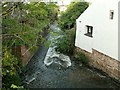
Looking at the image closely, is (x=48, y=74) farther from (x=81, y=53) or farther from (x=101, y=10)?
(x=101, y=10)

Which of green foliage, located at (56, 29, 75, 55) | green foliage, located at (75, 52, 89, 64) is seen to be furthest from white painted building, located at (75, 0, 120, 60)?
green foliage, located at (56, 29, 75, 55)

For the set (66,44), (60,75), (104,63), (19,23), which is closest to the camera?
(19,23)

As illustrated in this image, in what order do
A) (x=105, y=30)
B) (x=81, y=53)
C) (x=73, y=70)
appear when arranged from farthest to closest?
(x=81, y=53)
(x=73, y=70)
(x=105, y=30)

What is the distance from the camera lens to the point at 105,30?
18766 mm

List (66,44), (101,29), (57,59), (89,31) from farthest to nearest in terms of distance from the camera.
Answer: (66,44) → (57,59) → (89,31) → (101,29)

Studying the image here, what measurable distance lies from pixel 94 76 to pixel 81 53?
3418mm

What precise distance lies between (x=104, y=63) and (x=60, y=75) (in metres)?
3.23

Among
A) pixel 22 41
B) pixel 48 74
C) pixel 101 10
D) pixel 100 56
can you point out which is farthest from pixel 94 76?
pixel 22 41

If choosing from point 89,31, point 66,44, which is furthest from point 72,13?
point 89,31

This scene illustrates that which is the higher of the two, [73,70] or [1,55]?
[1,55]

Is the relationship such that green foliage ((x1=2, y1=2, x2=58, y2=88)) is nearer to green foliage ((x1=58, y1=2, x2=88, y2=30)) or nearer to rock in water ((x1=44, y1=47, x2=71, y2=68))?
rock in water ((x1=44, y1=47, x2=71, y2=68))

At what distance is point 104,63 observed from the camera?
19062mm

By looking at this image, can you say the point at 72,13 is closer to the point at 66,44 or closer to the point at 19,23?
the point at 66,44

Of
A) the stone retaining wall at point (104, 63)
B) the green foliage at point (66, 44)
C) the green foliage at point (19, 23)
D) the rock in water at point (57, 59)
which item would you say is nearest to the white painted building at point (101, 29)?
the stone retaining wall at point (104, 63)
